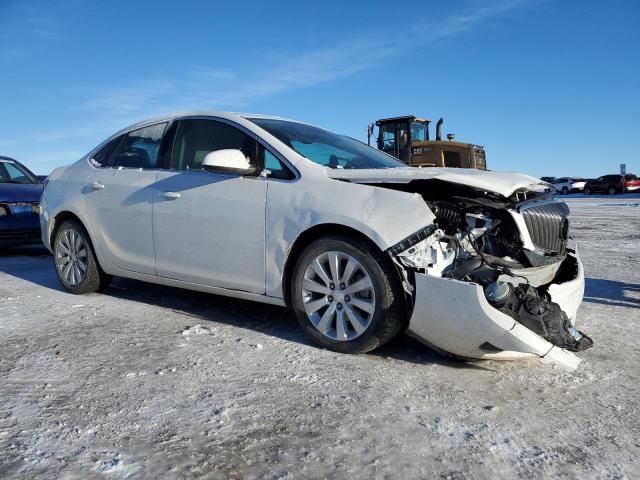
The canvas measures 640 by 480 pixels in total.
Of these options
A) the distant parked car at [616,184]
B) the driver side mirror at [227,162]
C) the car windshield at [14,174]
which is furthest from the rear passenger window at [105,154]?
the distant parked car at [616,184]

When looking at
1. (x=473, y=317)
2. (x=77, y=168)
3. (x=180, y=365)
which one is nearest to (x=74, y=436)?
(x=180, y=365)

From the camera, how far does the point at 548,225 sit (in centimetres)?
369

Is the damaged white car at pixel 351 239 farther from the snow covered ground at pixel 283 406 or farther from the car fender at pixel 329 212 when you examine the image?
the snow covered ground at pixel 283 406

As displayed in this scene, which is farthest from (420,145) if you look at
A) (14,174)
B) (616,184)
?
(616,184)

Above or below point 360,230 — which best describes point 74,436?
below

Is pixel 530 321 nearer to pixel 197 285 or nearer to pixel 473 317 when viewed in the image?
pixel 473 317

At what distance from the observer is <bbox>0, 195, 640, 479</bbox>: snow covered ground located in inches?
86.7

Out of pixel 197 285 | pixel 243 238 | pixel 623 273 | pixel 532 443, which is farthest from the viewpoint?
pixel 623 273

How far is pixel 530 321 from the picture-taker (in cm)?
313

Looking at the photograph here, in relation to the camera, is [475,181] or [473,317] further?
[475,181]

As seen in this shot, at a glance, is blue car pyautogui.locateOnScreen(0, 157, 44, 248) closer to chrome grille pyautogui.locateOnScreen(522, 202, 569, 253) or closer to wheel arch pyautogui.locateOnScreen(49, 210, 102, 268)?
wheel arch pyautogui.locateOnScreen(49, 210, 102, 268)

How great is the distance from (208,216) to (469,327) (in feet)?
6.64

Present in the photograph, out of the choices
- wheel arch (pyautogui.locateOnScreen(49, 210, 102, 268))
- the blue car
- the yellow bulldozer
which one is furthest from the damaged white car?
the yellow bulldozer

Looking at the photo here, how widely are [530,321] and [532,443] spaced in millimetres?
901
